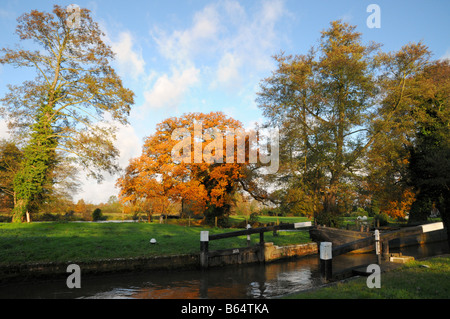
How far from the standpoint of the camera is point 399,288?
5.45 metres

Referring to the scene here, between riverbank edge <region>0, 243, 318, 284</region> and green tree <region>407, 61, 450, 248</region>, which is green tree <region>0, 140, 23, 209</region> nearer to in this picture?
riverbank edge <region>0, 243, 318, 284</region>

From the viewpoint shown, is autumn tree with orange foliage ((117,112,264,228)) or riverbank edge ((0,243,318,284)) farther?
autumn tree with orange foliage ((117,112,264,228))

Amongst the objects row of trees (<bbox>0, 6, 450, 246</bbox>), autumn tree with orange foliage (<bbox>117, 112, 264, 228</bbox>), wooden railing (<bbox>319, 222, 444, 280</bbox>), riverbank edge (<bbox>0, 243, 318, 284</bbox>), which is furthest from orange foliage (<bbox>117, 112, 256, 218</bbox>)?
wooden railing (<bbox>319, 222, 444, 280</bbox>)

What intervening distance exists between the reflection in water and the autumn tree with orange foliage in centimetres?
1365

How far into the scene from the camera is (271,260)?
40.8 feet

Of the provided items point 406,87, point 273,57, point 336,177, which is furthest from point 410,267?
point 273,57

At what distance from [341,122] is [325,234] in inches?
265

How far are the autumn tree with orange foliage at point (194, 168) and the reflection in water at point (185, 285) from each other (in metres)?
13.7

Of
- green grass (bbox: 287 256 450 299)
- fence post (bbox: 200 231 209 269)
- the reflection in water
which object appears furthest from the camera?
fence post (bbox: 200 231 209 269)

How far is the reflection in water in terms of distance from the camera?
7.07 metres

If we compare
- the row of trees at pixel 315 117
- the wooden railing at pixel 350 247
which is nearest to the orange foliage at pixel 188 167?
the row of trees at pixel 315 117

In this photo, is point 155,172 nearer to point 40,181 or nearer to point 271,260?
point 40,181

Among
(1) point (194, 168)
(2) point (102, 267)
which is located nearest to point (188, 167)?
(1) point (194, 168)

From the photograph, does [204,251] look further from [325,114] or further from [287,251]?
[325,114]
